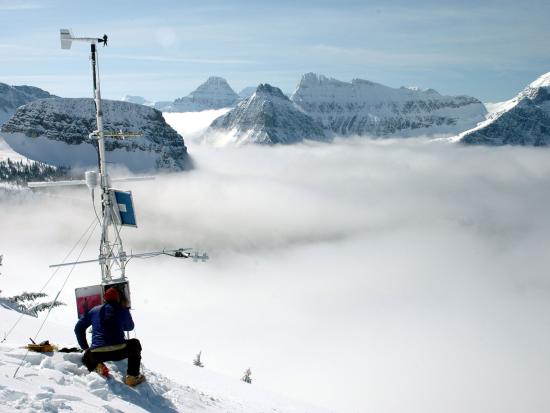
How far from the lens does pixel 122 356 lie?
37.2 ft

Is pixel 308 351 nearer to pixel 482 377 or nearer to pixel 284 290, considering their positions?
pixel 482 377

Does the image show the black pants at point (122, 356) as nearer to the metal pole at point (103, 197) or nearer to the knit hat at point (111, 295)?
the knit hat at point (111, 295)

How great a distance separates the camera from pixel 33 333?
17.8m

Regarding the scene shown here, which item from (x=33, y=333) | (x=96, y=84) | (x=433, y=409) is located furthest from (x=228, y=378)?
(x=433, y=409)

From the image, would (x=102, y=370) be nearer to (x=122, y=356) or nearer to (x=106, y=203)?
(x=122, y=356)

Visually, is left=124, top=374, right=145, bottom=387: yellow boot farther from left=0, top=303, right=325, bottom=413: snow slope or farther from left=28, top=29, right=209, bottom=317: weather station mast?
left=28, top=29, right=209, bottom=317: weather station mast

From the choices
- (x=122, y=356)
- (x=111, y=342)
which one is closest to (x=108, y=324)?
(x=111, y=342)

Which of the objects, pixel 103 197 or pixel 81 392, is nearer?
pixel 81 392

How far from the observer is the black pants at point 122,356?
11133mm

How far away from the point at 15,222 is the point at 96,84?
604 ft

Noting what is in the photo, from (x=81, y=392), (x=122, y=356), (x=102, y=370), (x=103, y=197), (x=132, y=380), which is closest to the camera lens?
(x=81, y=392)

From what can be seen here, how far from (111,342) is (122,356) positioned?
42 cm

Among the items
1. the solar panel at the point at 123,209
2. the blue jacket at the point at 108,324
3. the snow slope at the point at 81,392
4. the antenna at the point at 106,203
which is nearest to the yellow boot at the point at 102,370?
the snow slope at the point at 81,392

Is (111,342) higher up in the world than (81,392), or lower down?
higher up
